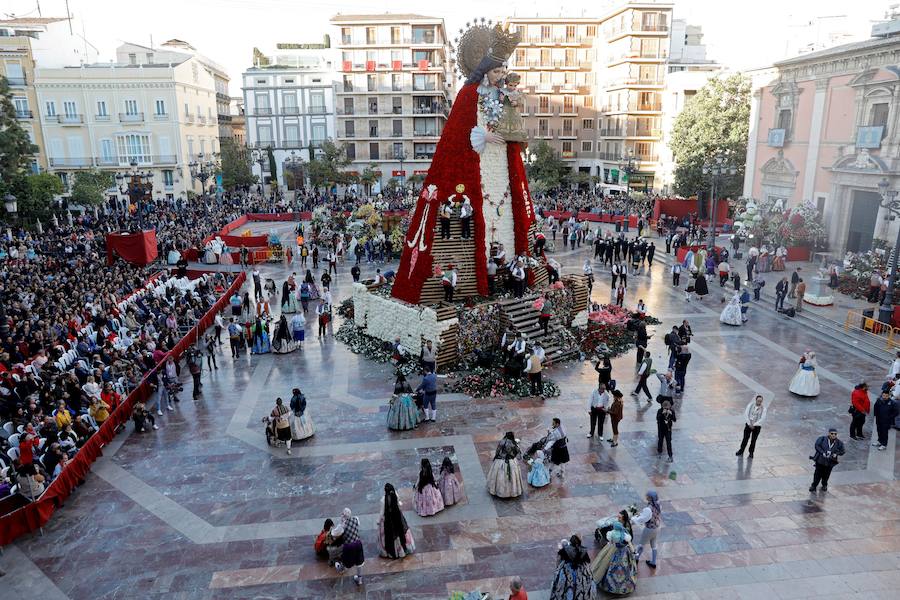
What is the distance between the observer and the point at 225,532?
1020 centimetres

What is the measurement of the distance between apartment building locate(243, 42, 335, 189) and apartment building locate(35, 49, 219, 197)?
10.7 m

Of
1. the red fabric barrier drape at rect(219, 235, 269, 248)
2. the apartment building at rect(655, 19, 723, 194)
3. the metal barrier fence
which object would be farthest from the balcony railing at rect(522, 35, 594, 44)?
the metal barrier fence

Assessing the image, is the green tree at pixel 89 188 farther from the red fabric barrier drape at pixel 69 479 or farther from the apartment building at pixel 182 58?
the red fabric barrier drape at pixel 69 479

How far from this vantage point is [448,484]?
10.6 m

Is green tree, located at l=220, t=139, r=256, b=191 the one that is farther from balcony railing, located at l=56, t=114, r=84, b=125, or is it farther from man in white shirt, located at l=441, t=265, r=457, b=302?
man in white shirt, located at l=441, t=265, r=457, b=302

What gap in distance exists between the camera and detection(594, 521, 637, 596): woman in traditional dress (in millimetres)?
8547

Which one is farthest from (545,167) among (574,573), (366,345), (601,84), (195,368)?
(574,573)

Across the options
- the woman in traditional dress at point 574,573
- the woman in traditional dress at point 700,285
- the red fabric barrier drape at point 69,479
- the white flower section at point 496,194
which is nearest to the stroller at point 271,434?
the red fabric barrier drape at point 69,479

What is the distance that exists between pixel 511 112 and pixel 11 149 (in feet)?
88.2

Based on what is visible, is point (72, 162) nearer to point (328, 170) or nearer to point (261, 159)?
point (261, 159)

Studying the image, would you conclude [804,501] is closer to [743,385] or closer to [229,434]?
[743,385]

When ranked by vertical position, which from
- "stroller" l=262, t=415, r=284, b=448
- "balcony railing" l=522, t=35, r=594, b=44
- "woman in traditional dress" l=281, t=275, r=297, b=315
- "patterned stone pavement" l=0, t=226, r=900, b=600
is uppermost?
"balcony railing" l=522, t=35, r=594, b=44

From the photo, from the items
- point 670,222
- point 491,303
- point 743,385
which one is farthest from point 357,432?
point 670,222

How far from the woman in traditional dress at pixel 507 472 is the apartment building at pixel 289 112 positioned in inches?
2045
